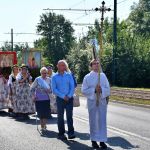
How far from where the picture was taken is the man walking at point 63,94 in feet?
40.2

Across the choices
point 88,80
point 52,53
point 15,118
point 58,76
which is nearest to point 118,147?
point 88,80

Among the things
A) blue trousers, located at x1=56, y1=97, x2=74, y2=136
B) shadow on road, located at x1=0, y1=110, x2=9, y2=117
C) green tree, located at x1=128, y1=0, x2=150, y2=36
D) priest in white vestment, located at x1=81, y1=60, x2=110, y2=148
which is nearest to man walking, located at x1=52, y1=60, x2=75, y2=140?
blue trousers, located at x1=56, y1=97, x2=74, y2=136

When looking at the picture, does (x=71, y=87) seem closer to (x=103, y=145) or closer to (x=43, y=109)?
(x=103, y=145)

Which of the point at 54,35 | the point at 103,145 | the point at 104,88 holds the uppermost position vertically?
the point at 54,35

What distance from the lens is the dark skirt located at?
47.2 ft

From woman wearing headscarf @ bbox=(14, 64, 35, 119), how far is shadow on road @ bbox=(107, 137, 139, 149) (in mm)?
5848

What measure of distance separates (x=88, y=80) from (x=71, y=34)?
106m

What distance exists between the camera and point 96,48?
11445 millimetres

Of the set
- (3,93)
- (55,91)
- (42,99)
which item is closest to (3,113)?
(3,93)

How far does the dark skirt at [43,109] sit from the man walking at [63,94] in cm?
197

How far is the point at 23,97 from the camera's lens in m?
18.0

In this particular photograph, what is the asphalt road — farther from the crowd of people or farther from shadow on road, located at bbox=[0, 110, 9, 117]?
shadow on road, located at bbox=[0, 110, 9, 117]

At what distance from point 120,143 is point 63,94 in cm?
166

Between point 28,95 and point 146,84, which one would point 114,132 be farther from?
point 146,84
